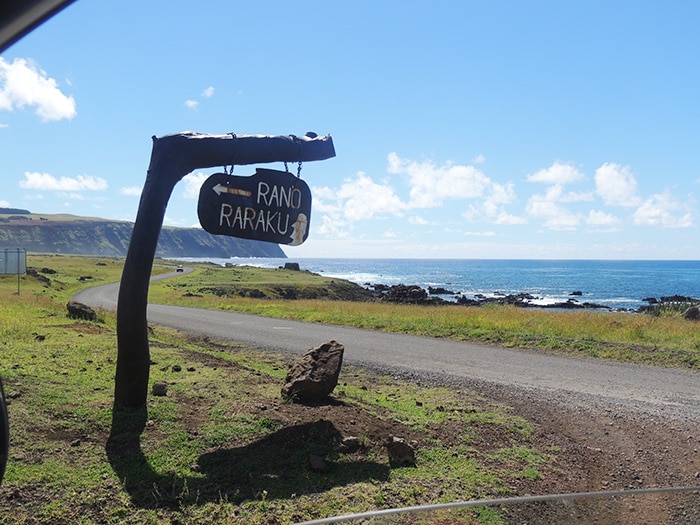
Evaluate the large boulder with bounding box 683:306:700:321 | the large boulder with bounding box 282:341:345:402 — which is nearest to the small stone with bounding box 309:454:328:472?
the large boulder with bounding box 282:341:345:402

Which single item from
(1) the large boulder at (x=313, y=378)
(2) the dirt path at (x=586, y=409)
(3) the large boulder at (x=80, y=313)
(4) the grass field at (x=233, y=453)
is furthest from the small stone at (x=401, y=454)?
(3) the large boulder at (x=80, y=313)

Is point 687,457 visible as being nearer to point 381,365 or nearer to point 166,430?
point 166,430

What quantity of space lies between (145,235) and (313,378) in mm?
2360

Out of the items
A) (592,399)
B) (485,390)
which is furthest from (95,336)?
(592,399)

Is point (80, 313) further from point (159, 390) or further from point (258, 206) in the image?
point (258, 206)

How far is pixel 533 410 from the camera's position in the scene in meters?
6.88

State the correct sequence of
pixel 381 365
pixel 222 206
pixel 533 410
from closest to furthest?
pixel 222 206, pixel 533 410, pixel 381 365

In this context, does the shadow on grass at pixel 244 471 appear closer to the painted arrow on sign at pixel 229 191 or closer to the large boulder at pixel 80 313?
the painted arrow on sign at pixel 229 191

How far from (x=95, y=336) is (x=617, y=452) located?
8473mm

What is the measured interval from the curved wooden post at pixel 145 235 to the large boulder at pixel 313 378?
1.59 metres

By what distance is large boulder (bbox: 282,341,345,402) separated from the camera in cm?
595

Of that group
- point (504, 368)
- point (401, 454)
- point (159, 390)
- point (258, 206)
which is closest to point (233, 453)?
point (401, 454)

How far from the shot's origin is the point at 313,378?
5.98 metres

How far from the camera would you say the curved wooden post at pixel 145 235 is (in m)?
5.02
